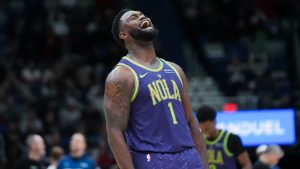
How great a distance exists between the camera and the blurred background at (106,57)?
1711 cm

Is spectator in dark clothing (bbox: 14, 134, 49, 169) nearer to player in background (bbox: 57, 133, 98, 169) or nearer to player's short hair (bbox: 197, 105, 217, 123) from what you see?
player in background (bbox: 57, 133, 98, 169)

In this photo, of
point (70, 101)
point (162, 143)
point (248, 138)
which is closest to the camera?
point (162, 143)

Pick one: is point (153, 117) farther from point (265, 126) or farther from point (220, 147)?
point (265, 126)

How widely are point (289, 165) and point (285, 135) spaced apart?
1.35 meters

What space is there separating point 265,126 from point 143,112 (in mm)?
9941

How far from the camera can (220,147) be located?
8.38 meters

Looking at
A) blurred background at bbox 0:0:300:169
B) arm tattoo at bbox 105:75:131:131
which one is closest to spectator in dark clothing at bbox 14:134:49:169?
arm tattoo at bbox 105:75:131:131

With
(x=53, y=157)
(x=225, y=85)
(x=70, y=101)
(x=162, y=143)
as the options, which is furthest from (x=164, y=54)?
(x=162, y=143)

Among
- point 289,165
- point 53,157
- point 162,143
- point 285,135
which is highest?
point 162,143

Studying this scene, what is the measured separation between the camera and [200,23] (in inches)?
821

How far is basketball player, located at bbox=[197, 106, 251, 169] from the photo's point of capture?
8336 millimetres

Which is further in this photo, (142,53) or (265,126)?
(265,126)

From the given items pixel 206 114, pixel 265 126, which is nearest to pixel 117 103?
pixel 206 114

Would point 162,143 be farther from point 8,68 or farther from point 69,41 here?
point 69,41
